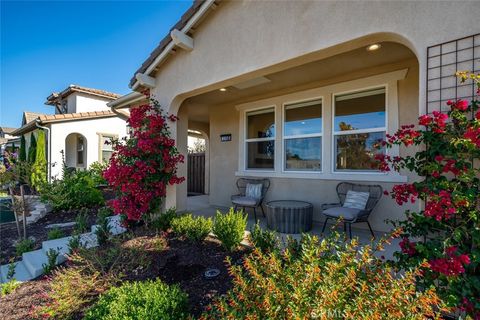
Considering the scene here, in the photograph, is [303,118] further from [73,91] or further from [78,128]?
[73,91]

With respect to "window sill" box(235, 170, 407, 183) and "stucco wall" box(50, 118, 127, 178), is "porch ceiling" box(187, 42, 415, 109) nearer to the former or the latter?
"window sill" box(235, 170, 407, 183)

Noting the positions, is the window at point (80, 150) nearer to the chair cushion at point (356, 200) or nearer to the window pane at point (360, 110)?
the window pane at point (360, 110)

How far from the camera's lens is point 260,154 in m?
7.06

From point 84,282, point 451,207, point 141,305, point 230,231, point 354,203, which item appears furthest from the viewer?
point 354,203

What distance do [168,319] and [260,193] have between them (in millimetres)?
4522

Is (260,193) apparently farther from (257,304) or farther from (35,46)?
(35,46)

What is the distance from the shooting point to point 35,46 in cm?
891

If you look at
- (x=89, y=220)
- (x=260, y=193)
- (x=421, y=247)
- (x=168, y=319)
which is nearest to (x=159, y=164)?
(x=260, y=193)

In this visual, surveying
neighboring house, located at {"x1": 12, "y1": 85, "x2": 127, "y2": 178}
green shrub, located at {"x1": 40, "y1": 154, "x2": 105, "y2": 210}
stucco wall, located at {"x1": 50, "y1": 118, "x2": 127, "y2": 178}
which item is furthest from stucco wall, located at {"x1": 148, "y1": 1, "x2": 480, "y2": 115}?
stucco wall, located at {"x1": 50, "y1": 118, "x2": 127, "y2": 178}

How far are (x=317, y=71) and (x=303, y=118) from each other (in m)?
1.30

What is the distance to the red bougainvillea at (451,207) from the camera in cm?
197

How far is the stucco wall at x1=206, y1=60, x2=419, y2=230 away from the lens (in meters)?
4.66

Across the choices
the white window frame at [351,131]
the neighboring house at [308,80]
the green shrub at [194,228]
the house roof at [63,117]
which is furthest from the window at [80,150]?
the white window frame at [351,131]

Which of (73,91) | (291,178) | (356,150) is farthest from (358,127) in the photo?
(73,91)
